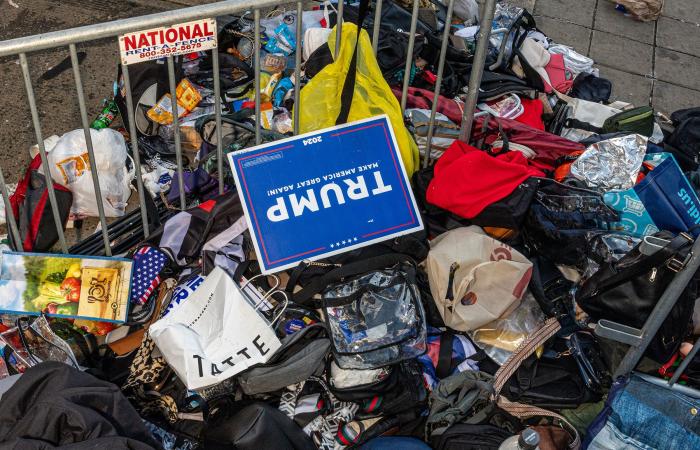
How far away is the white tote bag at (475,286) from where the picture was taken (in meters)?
3.70

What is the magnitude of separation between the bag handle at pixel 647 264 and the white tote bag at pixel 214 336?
1.69 meters

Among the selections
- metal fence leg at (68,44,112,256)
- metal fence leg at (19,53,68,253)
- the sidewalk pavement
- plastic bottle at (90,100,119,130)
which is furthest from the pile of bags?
the sidewalk pavement

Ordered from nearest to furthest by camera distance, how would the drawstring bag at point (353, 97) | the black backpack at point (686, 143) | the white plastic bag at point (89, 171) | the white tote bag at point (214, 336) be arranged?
the white tote bag at point (214, 336) → the drawstring bag at point (353, 97) → the white plastic bag at point (89, 171) → the black backpack at point (686, 143)

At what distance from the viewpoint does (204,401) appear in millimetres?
3627

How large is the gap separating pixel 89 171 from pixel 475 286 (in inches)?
105

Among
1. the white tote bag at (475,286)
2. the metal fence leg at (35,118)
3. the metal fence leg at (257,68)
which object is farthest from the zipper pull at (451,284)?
the metal fence leg at (35,118)

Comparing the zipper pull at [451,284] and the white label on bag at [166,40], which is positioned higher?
the white label on bag at [166,40]

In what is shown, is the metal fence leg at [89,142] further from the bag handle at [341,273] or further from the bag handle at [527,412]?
the bag handle at [527,412]

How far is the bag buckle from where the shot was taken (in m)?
3.11

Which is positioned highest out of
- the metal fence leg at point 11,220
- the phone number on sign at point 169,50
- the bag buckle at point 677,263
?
the phone number on sign at point 169,50

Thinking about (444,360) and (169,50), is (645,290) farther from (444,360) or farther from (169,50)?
(169,50)

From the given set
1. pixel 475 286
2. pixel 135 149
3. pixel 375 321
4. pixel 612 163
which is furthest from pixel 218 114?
pixel 612 163

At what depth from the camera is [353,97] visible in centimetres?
420

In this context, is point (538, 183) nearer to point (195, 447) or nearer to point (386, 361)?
point (386, 361)
